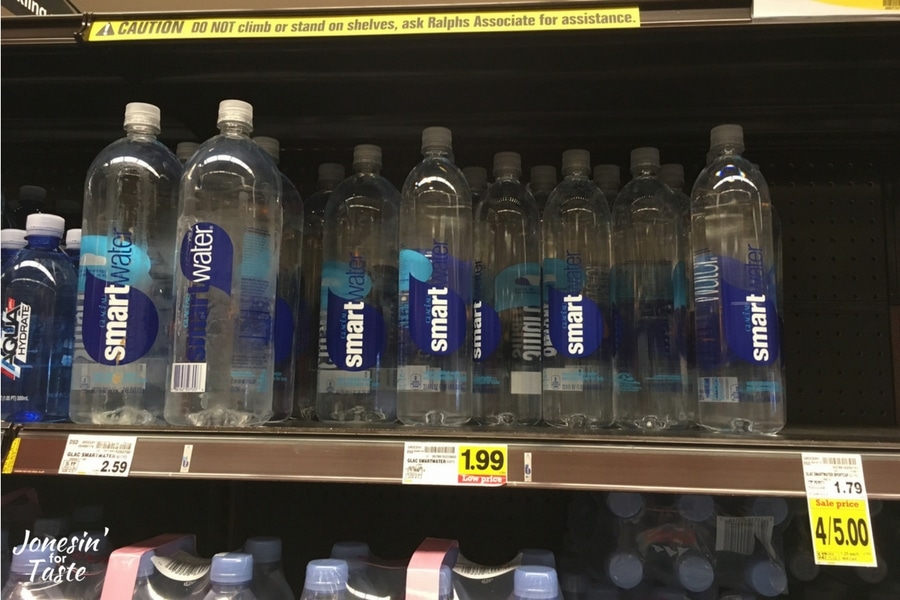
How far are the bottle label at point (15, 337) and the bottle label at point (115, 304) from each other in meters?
0.21

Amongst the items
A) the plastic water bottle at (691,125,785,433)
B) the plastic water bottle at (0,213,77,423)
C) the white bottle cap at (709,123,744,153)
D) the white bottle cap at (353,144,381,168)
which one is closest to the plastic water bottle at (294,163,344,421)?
the white bottle cap at (353,144,381,168)

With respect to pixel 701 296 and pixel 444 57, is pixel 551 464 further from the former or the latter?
pixel 444 57

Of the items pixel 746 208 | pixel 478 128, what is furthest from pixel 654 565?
pixel 478 128

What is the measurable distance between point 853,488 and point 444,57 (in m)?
0.91

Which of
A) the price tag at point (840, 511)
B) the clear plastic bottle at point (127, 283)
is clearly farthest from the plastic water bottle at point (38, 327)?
the price tag at point (840, 511)

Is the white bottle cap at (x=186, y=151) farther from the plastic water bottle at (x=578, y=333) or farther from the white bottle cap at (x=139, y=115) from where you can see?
the plastic water bottle at (x=578, y=333)

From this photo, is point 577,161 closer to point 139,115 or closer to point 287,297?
point 287,297

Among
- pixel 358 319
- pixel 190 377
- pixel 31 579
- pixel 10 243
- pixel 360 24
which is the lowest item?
pixel 31 579

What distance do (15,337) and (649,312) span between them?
1.17 m

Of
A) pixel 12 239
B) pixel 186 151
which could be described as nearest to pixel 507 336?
pixel 186 151

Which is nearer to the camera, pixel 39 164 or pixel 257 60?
pixel 257 60

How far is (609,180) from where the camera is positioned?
4.42 ft

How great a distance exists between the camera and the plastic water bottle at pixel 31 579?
3.42 feet

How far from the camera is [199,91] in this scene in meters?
1.32
